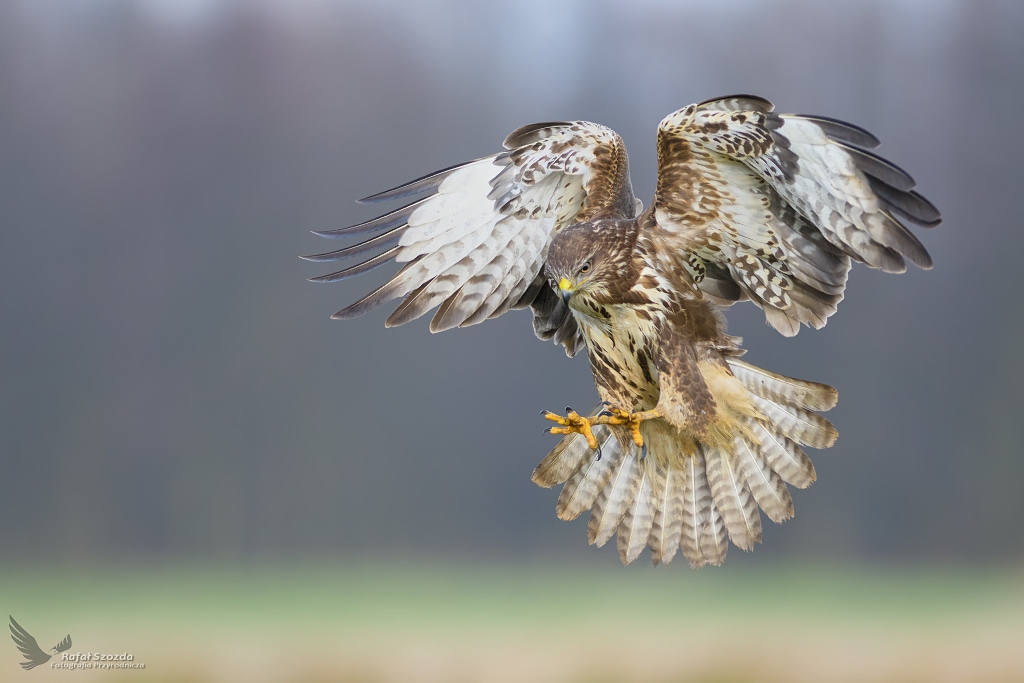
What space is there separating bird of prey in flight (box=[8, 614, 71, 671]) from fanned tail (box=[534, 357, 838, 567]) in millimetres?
2186

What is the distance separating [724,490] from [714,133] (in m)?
0.83

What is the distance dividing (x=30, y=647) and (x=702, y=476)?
2.58 m

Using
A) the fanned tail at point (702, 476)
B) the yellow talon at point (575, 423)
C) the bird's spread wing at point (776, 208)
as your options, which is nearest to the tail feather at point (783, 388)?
the fanned tail at point (702, 476)

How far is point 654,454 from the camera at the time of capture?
6.79 ft

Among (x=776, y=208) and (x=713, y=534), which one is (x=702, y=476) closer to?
(x=713, y=534)

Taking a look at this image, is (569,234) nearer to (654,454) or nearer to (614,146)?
(614,146)

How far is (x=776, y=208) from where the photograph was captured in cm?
193

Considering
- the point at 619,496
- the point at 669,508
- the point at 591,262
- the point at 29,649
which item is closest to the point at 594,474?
the point at 619,496

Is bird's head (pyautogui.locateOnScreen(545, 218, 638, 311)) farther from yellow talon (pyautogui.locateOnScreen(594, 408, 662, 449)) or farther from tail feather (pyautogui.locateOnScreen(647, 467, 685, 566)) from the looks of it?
tail feather (pyautogui.locateOnScreen(647, 467, 685, 566))

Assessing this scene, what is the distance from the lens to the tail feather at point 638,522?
2.11m

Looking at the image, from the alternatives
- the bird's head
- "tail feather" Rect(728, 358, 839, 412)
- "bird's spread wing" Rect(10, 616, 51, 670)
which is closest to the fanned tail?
"tail feather" Rect(728, 358, 839, 412)

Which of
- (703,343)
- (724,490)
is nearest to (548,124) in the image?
(703,343)

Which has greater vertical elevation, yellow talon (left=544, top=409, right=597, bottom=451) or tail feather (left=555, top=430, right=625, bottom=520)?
yellow talon (left=544, top=409, right=597, bottom=451)

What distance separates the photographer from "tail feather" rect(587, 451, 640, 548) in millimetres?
2109
